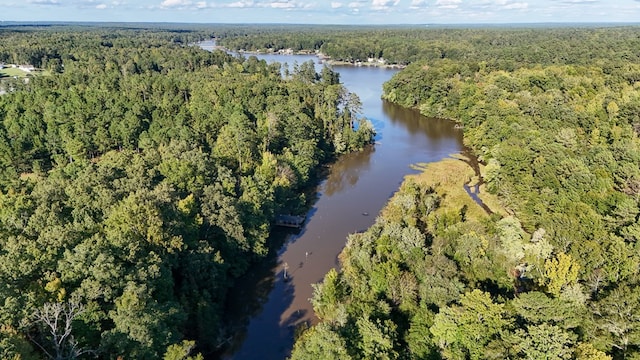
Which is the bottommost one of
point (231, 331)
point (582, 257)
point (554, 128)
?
point (231, 331)

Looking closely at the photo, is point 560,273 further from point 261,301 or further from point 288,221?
point 288,221

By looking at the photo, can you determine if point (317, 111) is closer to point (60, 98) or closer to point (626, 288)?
point (60, 98)

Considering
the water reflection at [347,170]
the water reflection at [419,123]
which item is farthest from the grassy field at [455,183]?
the water reflection at [419,123]

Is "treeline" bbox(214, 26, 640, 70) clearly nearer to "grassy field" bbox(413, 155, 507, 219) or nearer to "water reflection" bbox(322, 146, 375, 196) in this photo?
"grassy field" bbox(413, 155, 507, 219)

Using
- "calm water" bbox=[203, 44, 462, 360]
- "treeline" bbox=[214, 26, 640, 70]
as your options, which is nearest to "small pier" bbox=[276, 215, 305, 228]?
"calm water" bbox=[203, 44, 462, 360]

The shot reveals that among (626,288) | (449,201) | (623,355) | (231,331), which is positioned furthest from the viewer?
(449,201)

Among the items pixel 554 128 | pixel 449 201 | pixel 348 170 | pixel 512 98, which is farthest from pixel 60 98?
pixel 512 98
